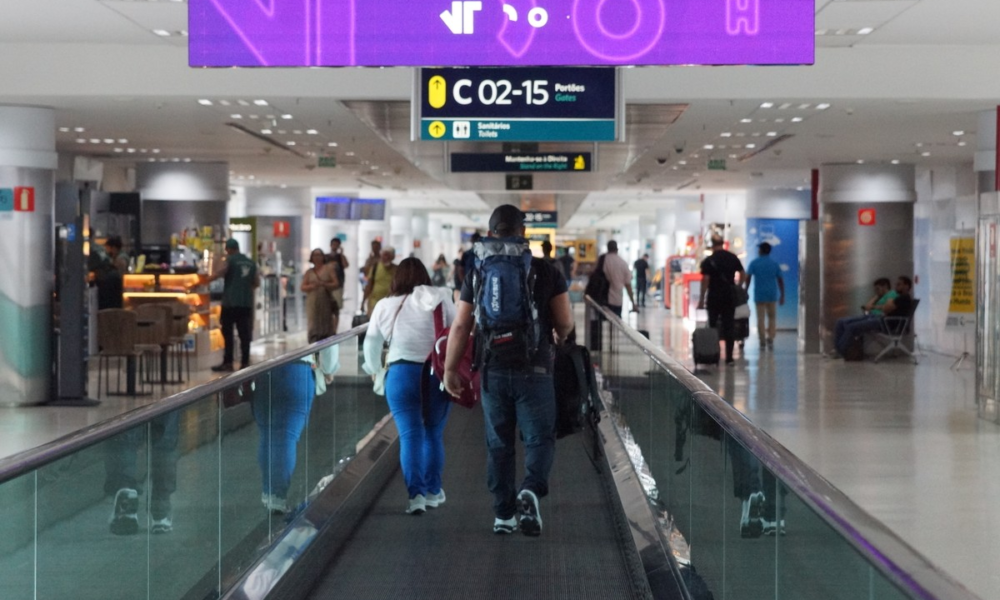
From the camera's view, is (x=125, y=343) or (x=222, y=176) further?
(x=222, y=176)

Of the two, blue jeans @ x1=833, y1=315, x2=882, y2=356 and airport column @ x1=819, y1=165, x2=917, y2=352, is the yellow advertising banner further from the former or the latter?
blue jeans @ x1=833, y1=315, x2=882, y2=356

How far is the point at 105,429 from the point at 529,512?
3.41m

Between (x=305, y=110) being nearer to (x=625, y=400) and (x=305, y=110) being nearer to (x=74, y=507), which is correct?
(x=625, y=400)

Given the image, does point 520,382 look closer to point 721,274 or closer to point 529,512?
point 529,512

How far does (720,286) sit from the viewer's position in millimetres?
16062

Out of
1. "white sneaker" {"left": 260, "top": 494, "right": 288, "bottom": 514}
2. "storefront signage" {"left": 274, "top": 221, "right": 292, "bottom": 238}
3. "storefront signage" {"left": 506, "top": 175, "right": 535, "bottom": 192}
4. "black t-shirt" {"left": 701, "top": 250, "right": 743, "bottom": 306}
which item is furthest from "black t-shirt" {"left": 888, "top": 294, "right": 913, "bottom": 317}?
"storefront signage" {"left": 274, "top": 221, "right": 292, "bottom": 238}

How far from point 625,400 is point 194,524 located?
5.42 metres

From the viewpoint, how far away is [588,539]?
6770 mm

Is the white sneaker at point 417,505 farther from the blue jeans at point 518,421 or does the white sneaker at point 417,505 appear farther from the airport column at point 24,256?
the airport column at point 24,256

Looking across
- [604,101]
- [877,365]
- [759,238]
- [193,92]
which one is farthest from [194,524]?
[759,238]

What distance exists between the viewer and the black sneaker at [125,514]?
3511 millimetres

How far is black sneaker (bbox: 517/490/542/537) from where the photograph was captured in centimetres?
645

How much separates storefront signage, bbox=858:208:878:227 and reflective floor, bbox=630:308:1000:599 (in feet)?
8.01

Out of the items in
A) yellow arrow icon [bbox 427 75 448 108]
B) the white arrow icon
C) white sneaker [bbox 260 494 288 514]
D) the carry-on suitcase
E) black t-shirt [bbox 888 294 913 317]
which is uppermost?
yellow arrow icon [bbox 427 75 448 108]
